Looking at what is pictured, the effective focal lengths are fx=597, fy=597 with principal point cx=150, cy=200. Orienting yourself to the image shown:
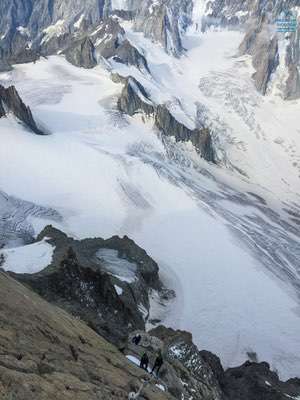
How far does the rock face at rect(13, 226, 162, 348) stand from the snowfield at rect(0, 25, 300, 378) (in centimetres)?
278

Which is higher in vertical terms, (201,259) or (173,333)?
(173,333)

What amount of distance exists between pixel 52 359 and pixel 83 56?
144710 mm

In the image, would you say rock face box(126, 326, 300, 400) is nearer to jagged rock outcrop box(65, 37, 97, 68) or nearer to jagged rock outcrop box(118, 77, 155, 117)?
jagged rock outcrop box(118, 77, 155, 117)

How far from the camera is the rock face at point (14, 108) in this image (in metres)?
91.8

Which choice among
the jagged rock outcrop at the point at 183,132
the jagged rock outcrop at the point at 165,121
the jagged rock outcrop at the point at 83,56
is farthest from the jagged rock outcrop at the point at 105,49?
the jagged rock outcrop at the point at 183,132

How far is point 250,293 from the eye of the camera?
191ft

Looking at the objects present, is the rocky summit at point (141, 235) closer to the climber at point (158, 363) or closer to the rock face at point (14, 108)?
the rock face at point (14, 108)

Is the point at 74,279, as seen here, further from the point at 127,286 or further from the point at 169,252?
the point at 169,252

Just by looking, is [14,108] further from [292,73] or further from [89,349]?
[292,73]

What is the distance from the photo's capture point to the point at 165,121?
122 m

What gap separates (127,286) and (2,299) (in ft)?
94.9

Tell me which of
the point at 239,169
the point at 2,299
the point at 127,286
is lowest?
the point at 239,169

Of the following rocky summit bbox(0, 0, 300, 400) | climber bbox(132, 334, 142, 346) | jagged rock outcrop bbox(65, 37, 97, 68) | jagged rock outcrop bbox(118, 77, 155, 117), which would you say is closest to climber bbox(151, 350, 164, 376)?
rocky summit bbox(0, 0, 300, 400)

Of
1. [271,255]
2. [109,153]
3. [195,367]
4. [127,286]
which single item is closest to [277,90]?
[109,153]
